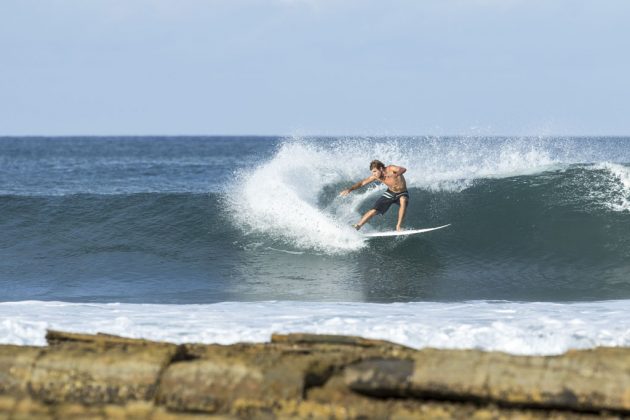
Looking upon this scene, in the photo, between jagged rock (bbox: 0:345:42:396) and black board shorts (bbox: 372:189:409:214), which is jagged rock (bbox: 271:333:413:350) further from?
black board shorts (bbox: 372:189:409:214)

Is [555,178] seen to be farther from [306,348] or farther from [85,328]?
[306,348]

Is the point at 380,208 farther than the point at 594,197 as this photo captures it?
No

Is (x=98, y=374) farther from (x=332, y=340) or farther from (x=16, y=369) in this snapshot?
(x=332, y=340)

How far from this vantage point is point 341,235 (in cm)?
1303

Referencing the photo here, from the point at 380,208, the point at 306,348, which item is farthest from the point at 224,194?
the point at 306,348

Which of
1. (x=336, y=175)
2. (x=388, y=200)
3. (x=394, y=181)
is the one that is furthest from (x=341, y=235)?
(x=336, y=175)

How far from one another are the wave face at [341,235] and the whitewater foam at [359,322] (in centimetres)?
109

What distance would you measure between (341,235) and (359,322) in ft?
17.5

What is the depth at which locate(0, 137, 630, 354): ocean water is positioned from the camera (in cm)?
768

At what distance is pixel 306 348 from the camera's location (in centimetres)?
458

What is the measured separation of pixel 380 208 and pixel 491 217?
2.73 metres

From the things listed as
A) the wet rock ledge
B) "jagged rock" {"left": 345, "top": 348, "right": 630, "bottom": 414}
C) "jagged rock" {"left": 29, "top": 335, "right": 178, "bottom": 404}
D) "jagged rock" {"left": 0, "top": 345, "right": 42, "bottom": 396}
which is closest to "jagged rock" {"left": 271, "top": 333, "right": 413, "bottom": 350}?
the wet rock ledge

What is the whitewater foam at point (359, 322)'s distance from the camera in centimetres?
689

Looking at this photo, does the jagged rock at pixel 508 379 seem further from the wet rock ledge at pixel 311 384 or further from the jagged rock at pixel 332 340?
the jagged rock at pixel 332 340
